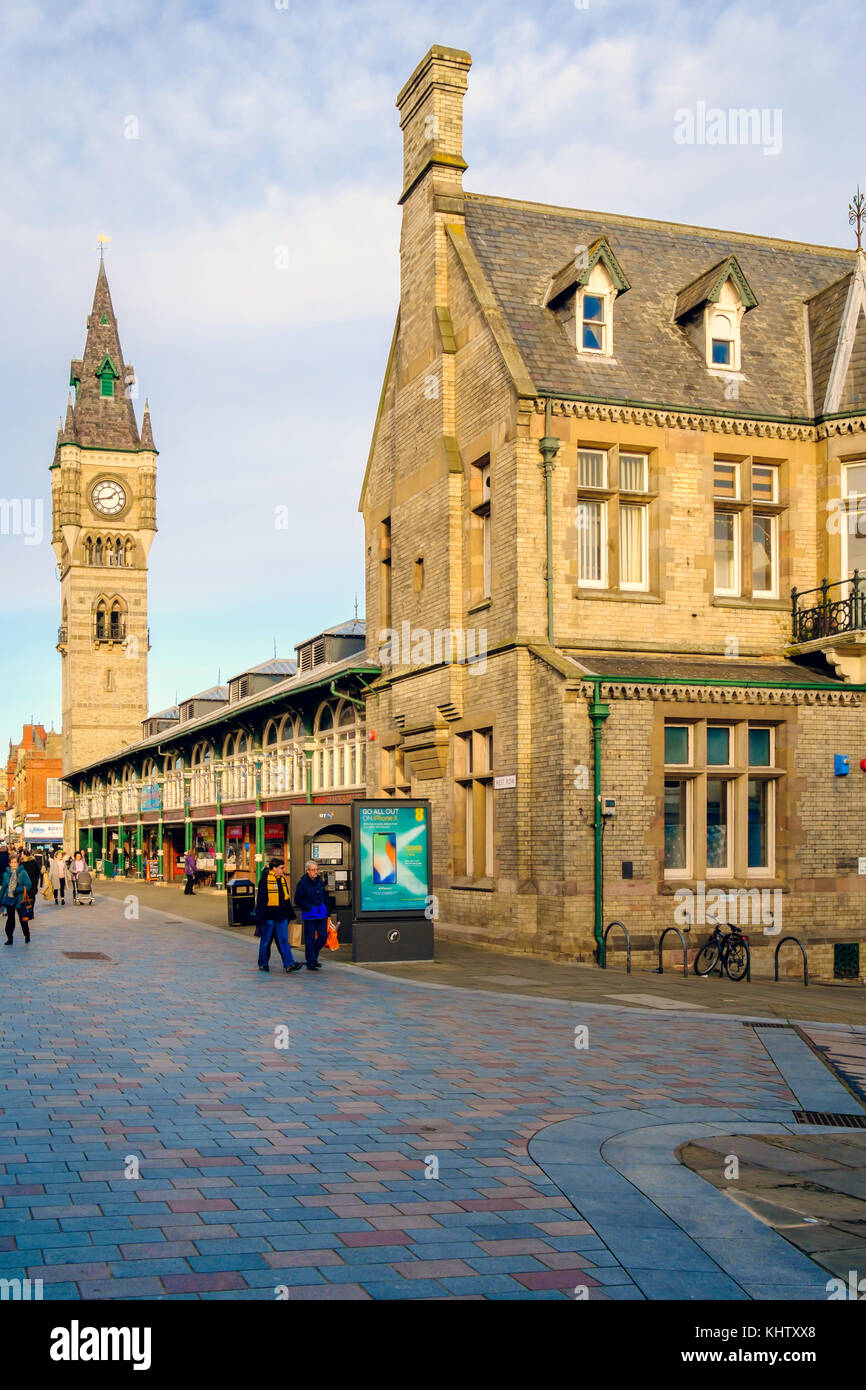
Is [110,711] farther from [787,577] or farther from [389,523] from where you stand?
[787,577]

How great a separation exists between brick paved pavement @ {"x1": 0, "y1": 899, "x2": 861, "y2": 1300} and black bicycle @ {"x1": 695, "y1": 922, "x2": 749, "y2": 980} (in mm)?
5342

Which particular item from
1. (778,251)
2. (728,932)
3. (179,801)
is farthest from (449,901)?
(179,801)

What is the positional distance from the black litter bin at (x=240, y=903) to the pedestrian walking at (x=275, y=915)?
9120mm

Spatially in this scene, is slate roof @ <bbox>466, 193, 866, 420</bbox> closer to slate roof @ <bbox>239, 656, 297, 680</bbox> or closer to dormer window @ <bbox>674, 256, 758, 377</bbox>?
dormer window @ <bbox>674, 256, 758, 377</bbox>

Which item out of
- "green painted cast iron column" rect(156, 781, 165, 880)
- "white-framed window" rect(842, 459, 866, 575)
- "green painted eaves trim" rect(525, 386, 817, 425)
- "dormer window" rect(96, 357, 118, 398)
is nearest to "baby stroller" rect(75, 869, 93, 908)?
"green painted cast iron column" rect(156, 781, 165, 880)

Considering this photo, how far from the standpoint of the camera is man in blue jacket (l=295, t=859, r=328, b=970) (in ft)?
60.7

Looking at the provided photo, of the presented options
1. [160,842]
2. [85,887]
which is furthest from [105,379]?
[85,887]

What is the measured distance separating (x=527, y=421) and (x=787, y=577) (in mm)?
5721

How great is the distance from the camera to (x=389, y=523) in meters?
28.1

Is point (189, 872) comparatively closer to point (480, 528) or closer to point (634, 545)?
point (480, 528)

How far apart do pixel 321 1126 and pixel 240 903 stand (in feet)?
64.6

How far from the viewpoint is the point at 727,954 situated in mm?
19172

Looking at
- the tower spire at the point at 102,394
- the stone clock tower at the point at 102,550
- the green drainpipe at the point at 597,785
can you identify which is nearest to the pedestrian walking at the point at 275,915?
the green drainpipe at the point at 597,785

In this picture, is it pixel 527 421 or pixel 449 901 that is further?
pixel 449 901
